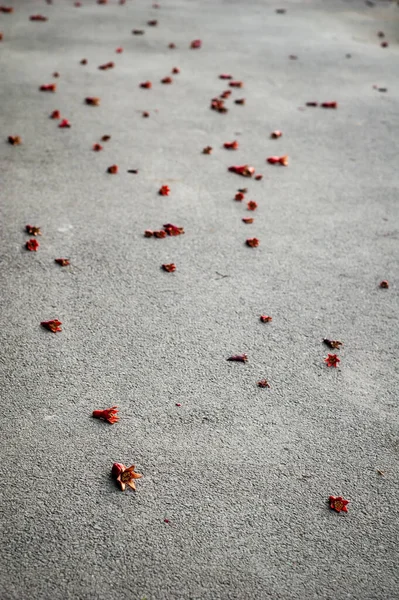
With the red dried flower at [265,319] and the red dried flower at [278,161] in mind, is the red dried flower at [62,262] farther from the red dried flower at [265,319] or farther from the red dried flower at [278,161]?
the red dried flower at [278,161]

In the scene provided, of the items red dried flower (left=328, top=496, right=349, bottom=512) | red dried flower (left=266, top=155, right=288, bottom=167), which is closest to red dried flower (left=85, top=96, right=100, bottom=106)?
red dried flower (left=266, top=155, right=288, bottom=167)

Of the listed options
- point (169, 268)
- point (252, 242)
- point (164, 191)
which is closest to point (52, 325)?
point (169, 268)

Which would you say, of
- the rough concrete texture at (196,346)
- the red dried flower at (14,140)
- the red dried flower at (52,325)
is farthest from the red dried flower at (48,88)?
the red dried flower at (52,325)

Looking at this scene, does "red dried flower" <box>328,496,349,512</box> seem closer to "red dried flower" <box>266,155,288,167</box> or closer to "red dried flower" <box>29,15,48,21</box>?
"red dried flower" <box>266,155,288,167</box>

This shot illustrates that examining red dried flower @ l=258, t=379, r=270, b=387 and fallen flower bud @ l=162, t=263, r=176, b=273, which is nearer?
red dried flower @ l=258, t=379, r=270, b=387

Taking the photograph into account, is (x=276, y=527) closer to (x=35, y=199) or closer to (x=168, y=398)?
(x=168, y=398)

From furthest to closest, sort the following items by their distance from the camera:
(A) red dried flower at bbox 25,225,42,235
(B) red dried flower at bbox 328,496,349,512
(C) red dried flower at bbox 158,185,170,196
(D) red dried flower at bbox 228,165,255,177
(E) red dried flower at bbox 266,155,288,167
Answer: (E) red dried flower at bbox 266,155,288,167, (D) red dried flower at bbox 228,165,255,177, (C) red dried flower at bbox 158,185,170,196, (A) red dried flower at bbox 25,225,42,235, (B) red dried flower at bbox 328,496,349,512

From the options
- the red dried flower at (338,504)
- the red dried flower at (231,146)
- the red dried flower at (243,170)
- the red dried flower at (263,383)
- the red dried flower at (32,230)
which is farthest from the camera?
the red dried flower at (231,146)
